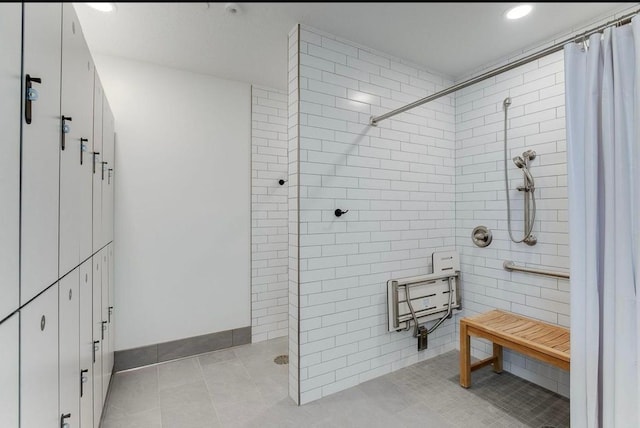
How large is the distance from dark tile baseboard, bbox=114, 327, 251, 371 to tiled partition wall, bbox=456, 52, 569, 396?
7.21ft

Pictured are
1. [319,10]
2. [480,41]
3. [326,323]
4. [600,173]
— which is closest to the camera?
[319,10]

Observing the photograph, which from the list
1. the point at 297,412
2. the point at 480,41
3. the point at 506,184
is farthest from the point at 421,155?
the point at 297,412

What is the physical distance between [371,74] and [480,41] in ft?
5.60

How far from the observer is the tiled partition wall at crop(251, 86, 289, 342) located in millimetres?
3131

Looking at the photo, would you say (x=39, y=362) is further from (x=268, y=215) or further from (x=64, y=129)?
(x=268, y=215)

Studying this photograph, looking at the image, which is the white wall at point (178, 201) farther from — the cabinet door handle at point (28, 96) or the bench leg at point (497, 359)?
the bench leg at point (497, 359)

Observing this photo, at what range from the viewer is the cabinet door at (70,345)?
3.47ft

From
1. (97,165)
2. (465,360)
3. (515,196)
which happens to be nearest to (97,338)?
(97,165)

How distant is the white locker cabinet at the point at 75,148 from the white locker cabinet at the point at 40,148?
7 centimetres

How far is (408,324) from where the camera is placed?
2490 mm

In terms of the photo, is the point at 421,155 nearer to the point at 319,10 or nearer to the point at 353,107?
the point at 353,107

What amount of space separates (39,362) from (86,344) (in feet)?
2.16

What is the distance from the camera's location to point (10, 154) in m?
0.70

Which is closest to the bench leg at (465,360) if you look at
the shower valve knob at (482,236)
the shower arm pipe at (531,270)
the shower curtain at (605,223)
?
the shower arm pipe at (531,270)
